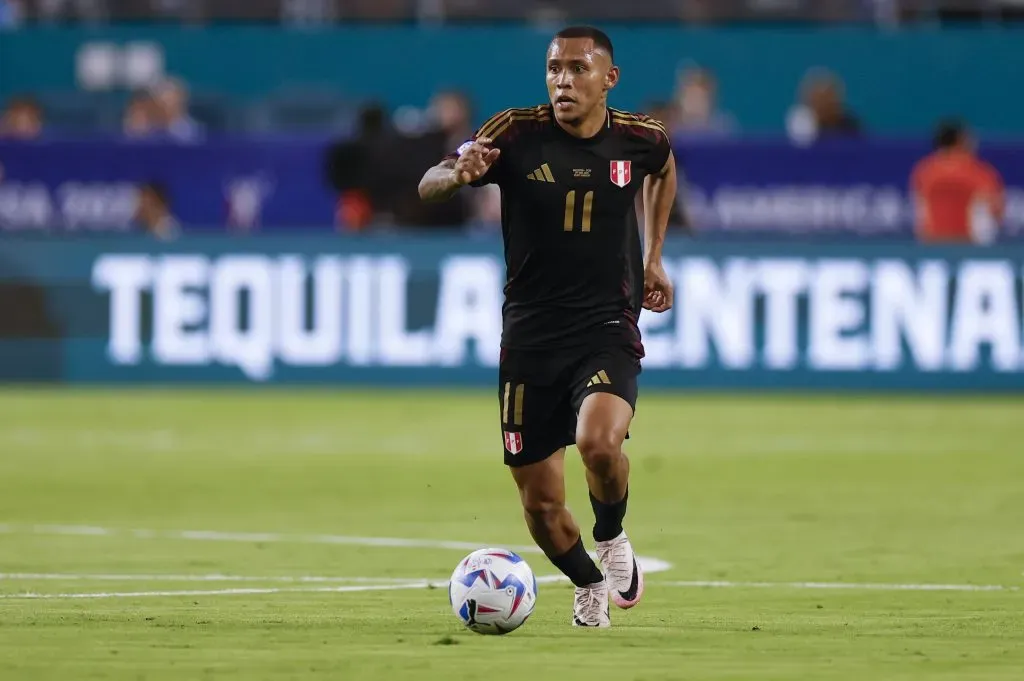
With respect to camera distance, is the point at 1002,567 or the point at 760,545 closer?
the point at 1002,567

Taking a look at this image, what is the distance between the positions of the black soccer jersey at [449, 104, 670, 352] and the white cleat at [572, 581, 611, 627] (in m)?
0.89

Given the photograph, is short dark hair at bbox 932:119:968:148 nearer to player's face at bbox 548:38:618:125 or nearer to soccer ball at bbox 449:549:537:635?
player's face at bbox 548:38:618:125

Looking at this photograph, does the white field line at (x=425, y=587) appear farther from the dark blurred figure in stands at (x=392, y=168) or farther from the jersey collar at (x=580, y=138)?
the dark blurred figure in stands at (x=392, y=168)

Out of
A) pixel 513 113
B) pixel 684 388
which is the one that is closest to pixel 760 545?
pixel 513 113

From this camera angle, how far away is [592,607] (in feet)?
25.6

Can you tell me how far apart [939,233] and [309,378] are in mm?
6173

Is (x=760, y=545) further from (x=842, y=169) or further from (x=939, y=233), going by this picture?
(x=842, y=169)

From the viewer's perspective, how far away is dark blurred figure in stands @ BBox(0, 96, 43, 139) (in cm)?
2355

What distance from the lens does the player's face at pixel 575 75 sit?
26.0 ft

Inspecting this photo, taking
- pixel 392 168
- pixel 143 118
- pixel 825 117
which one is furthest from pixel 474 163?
pixel 143 118

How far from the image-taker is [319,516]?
12141mm

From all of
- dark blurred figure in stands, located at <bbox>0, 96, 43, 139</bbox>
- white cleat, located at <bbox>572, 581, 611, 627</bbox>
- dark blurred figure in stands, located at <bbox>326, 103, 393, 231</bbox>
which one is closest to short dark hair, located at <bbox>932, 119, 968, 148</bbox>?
dark blurred figure in stands, located at <bbox>326, 103, 393, 231</bbox>

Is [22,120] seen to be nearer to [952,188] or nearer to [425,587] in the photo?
[952,188]

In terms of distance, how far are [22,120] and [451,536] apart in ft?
45.4
